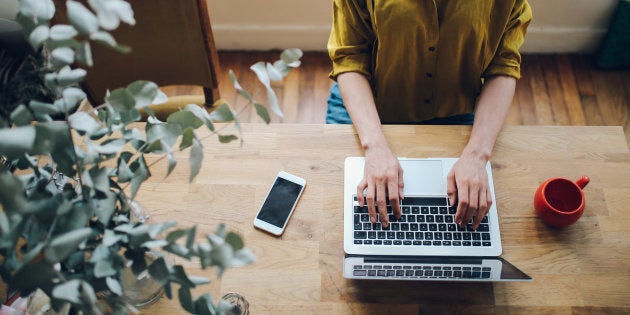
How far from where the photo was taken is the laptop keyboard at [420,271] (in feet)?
3.36

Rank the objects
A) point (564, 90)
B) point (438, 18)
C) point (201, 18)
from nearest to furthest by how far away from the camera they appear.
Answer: point (438, 18), point (201, 18), point (564, 90)

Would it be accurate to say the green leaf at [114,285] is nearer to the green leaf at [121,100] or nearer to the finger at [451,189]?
the green leaf at [121,100]

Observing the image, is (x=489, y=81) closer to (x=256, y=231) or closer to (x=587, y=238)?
(x=587, y=238)

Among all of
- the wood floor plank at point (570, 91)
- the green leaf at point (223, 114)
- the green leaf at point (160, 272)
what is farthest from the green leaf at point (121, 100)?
the wood floor plank at point (570, 91)

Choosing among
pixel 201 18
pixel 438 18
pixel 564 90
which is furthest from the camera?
pixel 564 90

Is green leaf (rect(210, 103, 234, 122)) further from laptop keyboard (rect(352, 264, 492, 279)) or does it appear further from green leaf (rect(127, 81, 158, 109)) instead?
laptop keyboard (rect(352, 264, 492, 279))

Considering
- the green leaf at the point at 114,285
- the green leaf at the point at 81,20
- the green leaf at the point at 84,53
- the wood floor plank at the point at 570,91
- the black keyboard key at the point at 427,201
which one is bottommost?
Answer: the wood floor plank at the point at 570,91

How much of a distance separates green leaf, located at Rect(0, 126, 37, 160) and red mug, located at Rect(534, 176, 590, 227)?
0.97 m

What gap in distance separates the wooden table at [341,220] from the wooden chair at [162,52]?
34 cm

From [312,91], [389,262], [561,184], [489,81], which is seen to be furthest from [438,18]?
[312,91]

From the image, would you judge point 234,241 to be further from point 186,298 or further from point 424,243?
point 424,243

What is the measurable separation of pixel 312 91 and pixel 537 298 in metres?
1.49

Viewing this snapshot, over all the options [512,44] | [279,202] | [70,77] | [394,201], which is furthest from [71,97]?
[512,44]

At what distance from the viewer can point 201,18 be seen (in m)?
1.37
